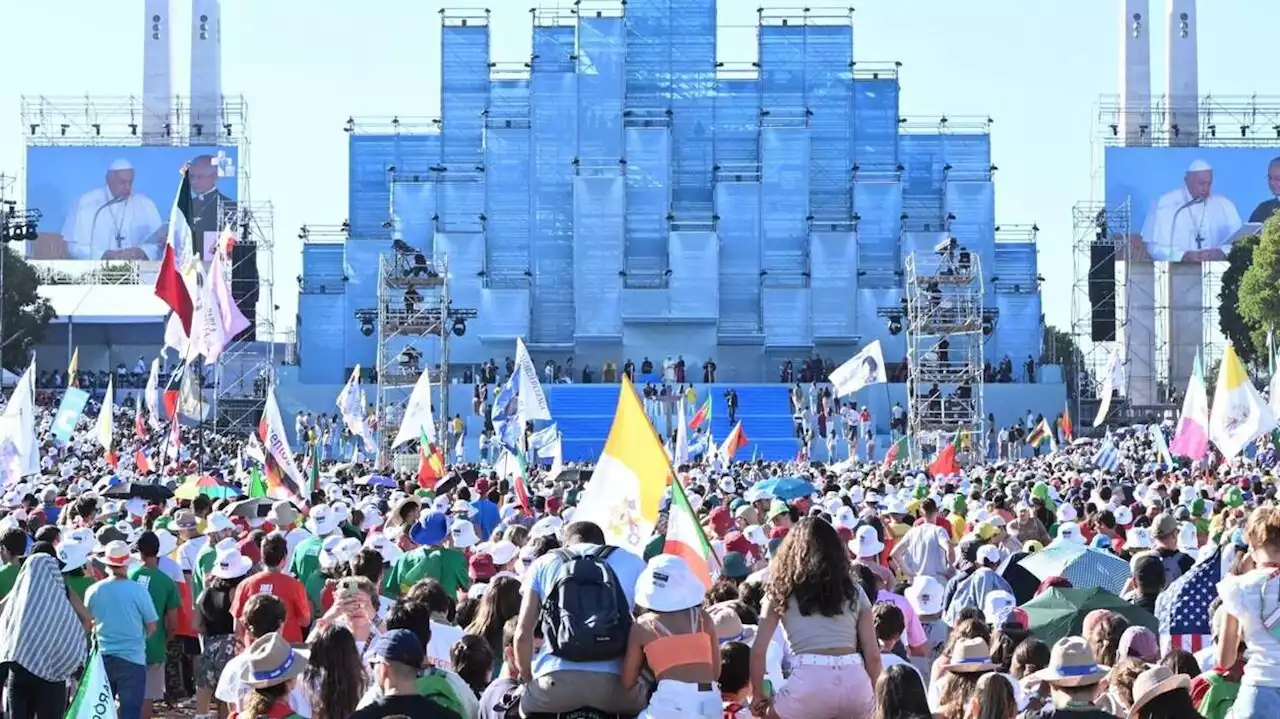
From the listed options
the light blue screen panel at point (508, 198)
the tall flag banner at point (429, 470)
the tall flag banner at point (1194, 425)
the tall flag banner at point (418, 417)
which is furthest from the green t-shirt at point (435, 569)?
the light blue screen panel at point (508, 198)

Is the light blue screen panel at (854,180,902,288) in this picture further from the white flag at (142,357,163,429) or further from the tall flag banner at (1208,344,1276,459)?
the tall flag banner at (1208,344,1276,459)

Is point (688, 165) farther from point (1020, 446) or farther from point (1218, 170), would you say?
point (1020, 446)

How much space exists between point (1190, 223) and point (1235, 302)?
12.1 ft

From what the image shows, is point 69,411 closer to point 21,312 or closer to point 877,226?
point 21,312

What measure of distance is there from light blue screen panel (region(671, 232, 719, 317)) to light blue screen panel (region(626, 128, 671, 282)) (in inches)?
54.1

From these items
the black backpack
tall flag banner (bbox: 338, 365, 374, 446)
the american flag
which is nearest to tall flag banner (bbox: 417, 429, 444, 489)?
tall flag banner (bbox: 338, 365, 374, 446)

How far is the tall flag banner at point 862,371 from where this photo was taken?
122 ft

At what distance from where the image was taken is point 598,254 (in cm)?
6556

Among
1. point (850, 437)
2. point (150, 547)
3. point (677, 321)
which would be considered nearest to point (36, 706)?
point (150, 547)

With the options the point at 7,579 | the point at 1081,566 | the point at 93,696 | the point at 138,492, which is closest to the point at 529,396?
the point at 138,492

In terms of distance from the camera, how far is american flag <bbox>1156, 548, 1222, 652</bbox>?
8.78 metres

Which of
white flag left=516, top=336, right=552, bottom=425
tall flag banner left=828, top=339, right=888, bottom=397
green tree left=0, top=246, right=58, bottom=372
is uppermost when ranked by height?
green tree left=0, top=246, right=58, bottom=372

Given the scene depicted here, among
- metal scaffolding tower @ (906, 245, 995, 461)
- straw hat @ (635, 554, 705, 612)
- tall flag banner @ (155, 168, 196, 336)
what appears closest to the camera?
straw hat @ (635, 554, 705, 612)

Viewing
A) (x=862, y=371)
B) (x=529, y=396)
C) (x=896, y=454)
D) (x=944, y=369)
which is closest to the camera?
(x=529, y=396)
